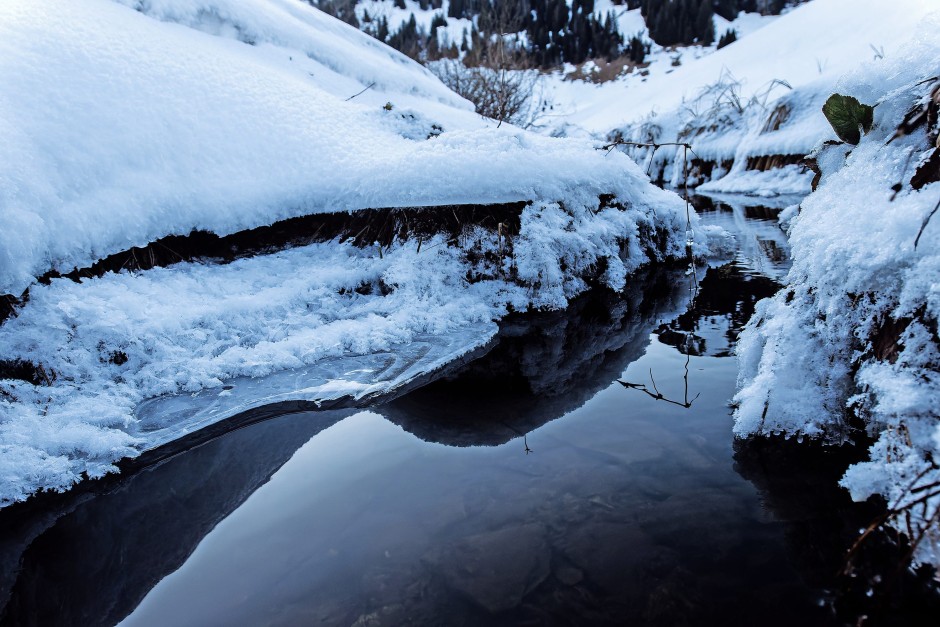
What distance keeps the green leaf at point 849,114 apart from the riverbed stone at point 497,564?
1423 millimetres

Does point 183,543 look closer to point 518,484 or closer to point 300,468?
point 300,468

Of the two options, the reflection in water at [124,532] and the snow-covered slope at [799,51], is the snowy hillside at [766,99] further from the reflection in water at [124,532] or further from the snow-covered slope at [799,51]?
the reflection in water at [124,532]

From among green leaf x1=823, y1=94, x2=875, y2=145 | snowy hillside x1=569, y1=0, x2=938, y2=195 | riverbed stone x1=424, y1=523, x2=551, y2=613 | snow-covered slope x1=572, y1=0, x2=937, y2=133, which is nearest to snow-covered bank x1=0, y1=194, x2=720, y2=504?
riverbed stone x1=424, y1=523, x2=551, y2=613

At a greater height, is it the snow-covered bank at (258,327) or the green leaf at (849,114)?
the green leaf at (849,114)

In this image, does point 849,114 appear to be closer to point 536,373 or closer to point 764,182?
point 536,373

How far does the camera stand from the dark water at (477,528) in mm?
1060

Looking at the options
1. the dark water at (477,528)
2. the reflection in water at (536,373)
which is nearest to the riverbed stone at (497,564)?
the dark water at (477,528)

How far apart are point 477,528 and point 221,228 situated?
2.26m

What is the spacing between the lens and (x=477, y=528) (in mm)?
1308

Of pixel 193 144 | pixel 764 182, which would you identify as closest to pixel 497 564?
pixel 193 144

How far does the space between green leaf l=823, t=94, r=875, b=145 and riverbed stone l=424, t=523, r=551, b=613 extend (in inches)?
56.0

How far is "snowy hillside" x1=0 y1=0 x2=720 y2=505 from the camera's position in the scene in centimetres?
192

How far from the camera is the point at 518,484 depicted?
58.1 inches

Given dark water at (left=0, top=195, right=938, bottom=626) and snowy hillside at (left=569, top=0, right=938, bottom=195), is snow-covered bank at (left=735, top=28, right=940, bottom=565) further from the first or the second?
snowy hillside at (left=569, top=0, right=938, bottom=195)
